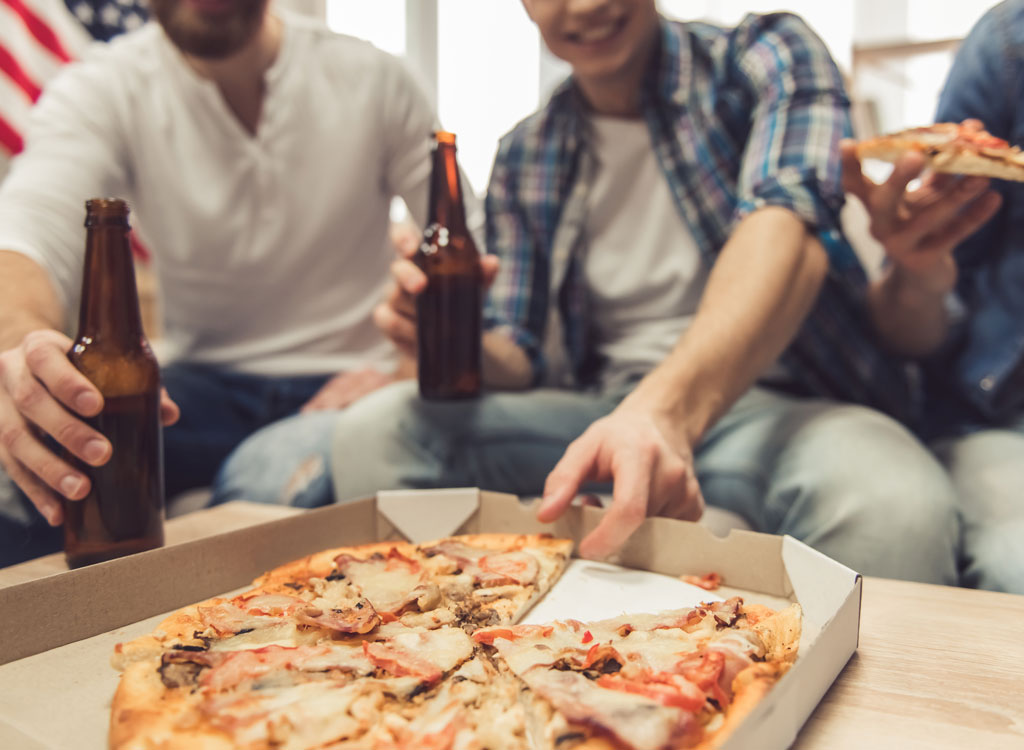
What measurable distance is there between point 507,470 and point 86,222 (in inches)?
26.0

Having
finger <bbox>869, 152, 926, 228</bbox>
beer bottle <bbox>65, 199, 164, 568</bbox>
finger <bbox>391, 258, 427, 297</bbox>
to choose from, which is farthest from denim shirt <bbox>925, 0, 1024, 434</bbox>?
beer bottle <bbox>65, 199, 164, 568</bbox>

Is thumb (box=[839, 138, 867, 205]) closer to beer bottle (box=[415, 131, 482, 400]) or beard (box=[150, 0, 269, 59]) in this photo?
beer bottle (box=[415, 131, 482, 400])

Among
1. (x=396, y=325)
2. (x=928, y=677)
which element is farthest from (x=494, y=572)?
(x=396, y=325)

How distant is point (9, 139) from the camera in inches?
88.4

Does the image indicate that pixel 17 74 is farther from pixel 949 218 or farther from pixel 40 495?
pixel 949 218

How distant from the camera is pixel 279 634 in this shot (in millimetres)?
641

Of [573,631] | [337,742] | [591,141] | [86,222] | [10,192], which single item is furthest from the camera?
[591,141]

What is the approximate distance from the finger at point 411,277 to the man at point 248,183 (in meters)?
0.58

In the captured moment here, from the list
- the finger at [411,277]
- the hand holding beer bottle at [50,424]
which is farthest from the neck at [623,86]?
the hand holding beer bottle at [50,424]

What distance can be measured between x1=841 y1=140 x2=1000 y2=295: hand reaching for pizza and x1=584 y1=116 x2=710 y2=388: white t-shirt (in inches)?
13.0

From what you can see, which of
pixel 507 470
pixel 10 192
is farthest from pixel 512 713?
pixel 10 192

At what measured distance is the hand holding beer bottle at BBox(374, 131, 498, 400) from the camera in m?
1.04

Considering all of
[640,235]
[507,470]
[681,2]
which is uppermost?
[681,2]

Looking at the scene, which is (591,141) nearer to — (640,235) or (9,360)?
(640,235)
